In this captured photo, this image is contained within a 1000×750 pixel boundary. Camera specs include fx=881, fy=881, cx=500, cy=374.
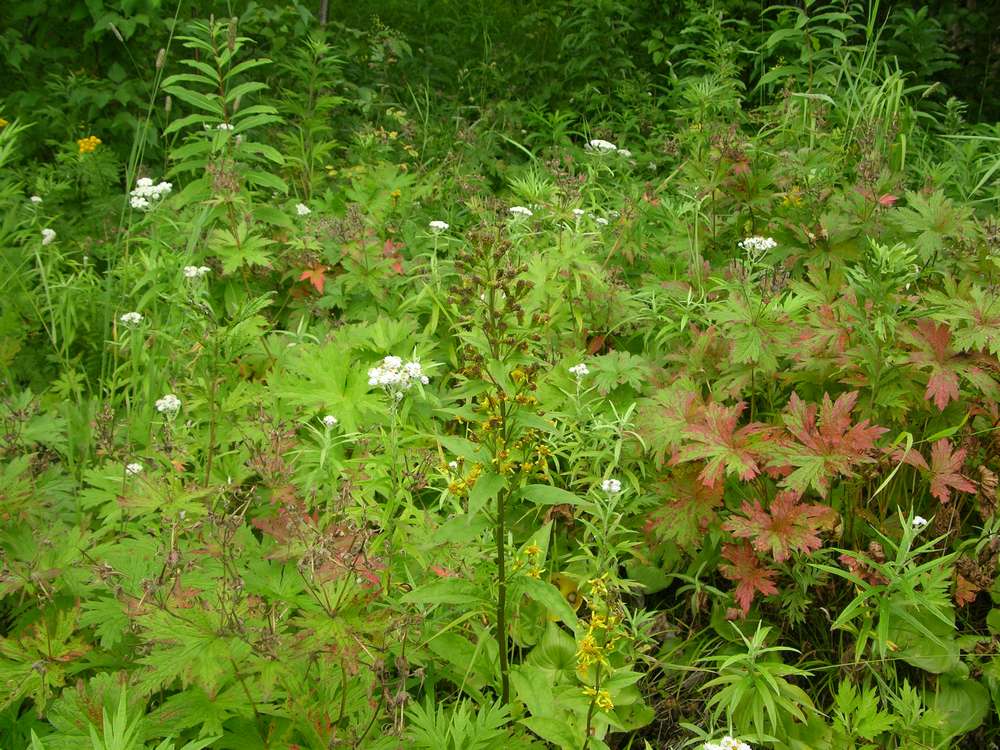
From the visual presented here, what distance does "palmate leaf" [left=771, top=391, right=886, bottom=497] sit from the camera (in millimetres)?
1984

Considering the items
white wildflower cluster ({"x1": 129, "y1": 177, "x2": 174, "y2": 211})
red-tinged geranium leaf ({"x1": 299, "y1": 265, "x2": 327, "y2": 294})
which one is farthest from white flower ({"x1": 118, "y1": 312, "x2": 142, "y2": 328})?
red-tinged geranium leaf ({"x1": 299, "y1": 265, "x2": 327, "y2": 294})

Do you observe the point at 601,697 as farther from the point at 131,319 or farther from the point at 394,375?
the point at 131,319

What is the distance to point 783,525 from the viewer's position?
2008 mm

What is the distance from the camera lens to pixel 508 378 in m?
1.50

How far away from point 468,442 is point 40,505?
1052 millimetres

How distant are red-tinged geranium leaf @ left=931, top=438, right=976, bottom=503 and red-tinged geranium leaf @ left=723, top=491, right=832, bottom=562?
0.93ft

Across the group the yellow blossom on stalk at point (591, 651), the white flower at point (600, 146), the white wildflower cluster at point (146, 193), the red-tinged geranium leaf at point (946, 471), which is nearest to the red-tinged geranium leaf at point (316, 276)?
the white wildflower cluster at point (146, 193)

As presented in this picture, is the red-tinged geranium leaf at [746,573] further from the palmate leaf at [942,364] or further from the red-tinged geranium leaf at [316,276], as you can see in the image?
the red-tinged geranium leaf at [316,276]

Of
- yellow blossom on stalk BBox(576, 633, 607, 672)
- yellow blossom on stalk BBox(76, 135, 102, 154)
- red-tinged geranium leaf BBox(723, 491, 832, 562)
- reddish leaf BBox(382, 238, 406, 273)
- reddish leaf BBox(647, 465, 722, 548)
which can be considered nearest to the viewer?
yellow blossom on stalk BBox(576, 633, 607, 672)

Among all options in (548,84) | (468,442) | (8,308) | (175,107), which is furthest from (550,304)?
(548,84)

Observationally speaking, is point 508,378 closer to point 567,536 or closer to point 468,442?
point 468,442

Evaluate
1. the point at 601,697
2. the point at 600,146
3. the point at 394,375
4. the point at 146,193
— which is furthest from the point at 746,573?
the point at 146,193

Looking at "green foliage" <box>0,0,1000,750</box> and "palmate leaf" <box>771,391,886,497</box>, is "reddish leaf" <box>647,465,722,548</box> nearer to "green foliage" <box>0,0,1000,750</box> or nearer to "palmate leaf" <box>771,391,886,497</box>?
"green foliage" <box>0,0,1000,750</box>

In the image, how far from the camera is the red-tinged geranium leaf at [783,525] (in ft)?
6.47
